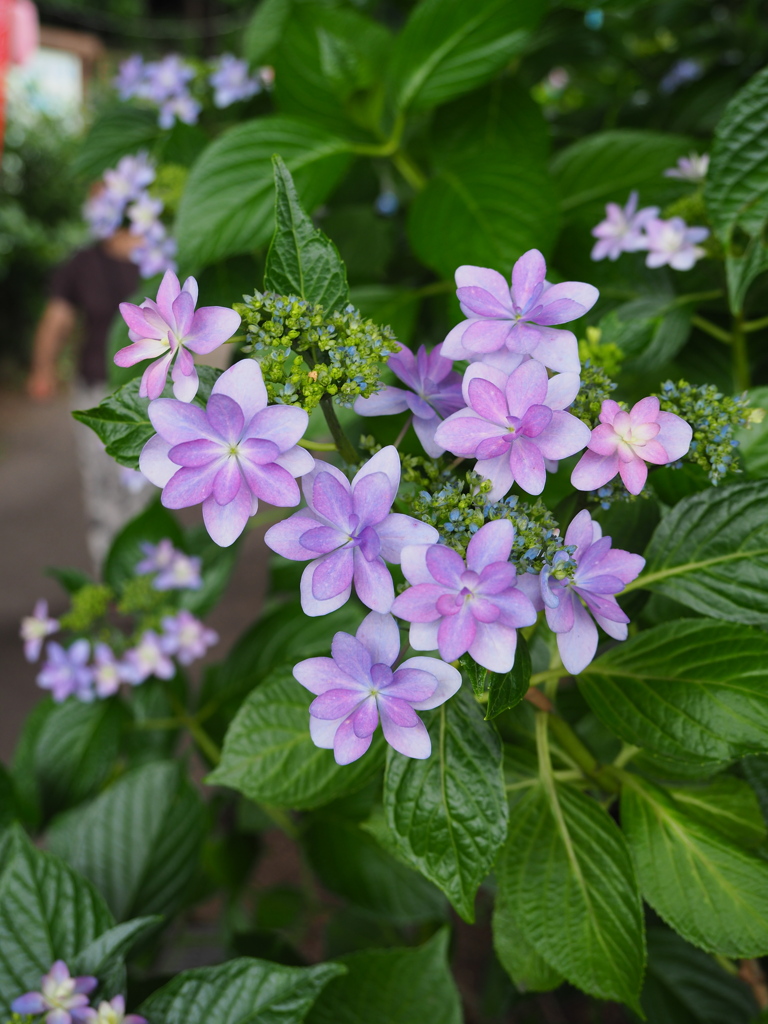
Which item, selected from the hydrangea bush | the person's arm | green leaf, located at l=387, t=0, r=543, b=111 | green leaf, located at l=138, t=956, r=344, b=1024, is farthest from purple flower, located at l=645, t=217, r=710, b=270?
the person's arm

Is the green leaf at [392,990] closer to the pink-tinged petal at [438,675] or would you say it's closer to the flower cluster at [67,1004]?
the flower cluster at [67,1004]

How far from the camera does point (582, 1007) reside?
3.65ft

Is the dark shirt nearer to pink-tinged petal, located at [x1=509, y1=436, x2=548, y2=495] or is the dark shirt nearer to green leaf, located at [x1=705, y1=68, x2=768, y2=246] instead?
green leaf, located at [x1=705, y1=68, x2=768, y2=246]

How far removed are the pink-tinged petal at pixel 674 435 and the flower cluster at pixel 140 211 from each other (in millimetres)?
712

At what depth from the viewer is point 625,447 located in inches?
14.9

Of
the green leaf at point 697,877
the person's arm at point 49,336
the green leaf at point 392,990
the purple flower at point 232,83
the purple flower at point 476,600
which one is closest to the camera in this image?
the purple flower at point 476,600

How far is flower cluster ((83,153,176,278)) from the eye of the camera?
98 centimetres

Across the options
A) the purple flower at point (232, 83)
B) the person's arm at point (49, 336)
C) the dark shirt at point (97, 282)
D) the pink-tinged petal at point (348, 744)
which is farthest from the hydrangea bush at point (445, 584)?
the person's arm at point (49, 336)

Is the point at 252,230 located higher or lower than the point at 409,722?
higher

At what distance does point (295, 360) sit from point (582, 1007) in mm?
1076

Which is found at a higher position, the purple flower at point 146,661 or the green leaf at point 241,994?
the purple flower at point 146,661

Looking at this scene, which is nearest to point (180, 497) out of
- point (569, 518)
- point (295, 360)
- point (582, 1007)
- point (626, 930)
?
point (295, 360)

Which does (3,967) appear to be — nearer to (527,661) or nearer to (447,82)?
(527,661)

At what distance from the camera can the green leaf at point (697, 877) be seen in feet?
1.53
